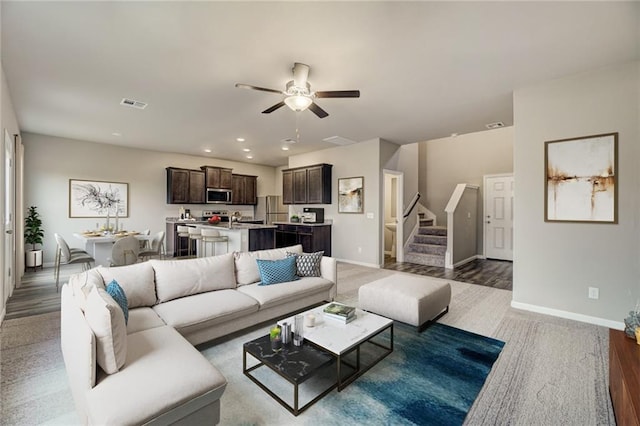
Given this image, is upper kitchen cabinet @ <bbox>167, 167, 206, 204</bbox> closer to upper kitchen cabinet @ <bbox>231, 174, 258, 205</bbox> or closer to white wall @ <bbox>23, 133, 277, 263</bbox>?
white wall @ <bbox>23, 133, 277, 263</bbox>

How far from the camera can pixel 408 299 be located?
2.97 m

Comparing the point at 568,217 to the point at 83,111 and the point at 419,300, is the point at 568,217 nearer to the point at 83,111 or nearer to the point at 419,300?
the point at 419,300

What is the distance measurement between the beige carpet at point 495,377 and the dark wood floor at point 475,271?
5.27 feet

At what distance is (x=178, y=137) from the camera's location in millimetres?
6109

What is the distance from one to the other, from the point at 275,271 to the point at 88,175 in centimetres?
608

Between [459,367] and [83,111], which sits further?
[83,111]

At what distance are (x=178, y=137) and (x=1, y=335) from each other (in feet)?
14.4

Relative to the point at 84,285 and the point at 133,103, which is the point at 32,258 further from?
the point at 84,285

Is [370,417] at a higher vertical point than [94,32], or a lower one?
lower

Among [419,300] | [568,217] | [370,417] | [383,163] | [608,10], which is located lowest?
[370,417]

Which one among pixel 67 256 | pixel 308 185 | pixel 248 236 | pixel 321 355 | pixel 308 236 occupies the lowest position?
pixel 321 355

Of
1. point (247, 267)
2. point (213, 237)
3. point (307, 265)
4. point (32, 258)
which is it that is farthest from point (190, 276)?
point (32, 258)

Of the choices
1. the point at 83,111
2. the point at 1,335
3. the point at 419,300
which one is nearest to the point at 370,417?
the point at 419,300

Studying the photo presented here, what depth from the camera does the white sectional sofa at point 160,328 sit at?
4.43 ft
